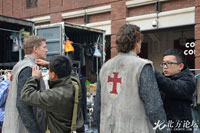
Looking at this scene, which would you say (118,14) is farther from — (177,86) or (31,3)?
(177,86)

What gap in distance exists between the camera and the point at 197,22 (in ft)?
38.2

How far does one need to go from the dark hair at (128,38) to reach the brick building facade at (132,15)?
9.63 m

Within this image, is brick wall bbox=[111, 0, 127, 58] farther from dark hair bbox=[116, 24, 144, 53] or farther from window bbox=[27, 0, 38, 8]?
dark hair bbox=[116, 24, 144, 53]

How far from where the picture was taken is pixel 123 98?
2760 mm

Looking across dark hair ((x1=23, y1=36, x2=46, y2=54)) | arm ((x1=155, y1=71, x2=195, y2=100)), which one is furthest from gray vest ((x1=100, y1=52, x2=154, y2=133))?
dark hair ((x1=23, y1=36, x2=46, y2=54))

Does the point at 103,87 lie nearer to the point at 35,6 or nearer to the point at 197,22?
the point at 197,22

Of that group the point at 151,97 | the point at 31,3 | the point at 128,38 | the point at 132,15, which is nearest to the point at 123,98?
the point at 151,97

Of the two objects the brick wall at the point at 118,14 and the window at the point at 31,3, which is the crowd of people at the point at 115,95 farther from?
the window at the point at 31,3

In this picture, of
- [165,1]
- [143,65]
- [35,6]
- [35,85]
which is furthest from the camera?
[35,6]

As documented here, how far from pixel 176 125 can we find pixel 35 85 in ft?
5.46

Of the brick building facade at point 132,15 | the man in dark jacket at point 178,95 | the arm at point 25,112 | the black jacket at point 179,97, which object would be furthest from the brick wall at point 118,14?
the arm at point 25,112

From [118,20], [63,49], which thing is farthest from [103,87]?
[118,20]

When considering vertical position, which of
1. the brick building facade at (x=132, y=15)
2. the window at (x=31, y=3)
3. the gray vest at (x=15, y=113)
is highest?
the window at (x=31, y=3)

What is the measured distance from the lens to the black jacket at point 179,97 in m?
3.09
